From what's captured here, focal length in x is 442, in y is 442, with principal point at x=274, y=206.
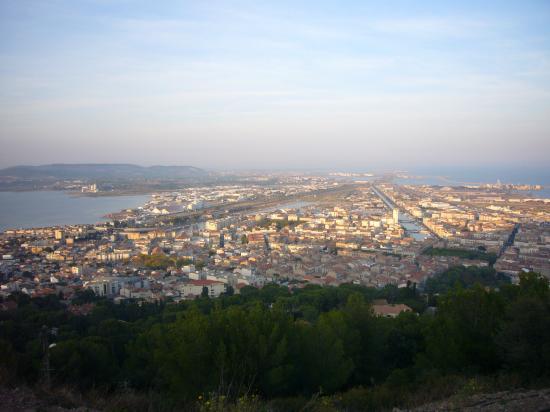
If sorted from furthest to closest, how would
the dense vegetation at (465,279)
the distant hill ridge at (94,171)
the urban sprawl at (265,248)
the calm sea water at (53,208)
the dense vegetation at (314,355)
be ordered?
the distant hill ridge at (94,171) < the calm sea water at (53,208) < the urban sprawl at (265,248) < the dense vegetation at (465,279) < the dense vegetation at (314,355)

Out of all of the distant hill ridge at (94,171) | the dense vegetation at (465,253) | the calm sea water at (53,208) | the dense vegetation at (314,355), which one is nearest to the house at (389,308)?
the dense vegetation at (314,355)

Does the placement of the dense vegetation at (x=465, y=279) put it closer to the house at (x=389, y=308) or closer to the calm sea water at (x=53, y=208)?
the house at (x=389, y=308)

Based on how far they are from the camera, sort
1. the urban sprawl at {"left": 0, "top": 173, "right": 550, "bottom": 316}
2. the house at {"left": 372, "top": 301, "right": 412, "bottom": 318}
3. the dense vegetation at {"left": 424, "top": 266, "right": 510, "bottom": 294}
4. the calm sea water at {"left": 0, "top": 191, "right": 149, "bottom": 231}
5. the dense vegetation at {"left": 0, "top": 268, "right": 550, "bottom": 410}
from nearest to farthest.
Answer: the dense vegetation at {"left": 0, "top": 268, "right": 550, "bottom": 410}
the house at {"left": 372, "top": 301, "right": 412, "bottom": 318}
the dense vegetation at {"left": 424, "top": 266, "right": 510, "bottom": 294}
the urban sprawl at {"left": 0, "top": 173, "right": 550, "bottom": 316}
the calm sea water at {"left": 0, "top": 191, "right": 149, "bottom": 231}

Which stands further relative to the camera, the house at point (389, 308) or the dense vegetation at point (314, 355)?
the house at point (389, 308)

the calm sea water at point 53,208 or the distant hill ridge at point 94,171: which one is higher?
the distant hill ridge at point 94,171

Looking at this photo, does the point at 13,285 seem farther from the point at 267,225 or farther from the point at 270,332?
the point at 267,225

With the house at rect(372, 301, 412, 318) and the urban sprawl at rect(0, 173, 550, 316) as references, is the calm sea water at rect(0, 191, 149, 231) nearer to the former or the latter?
the urban sprawl at rect(0, 173, 550, 316)

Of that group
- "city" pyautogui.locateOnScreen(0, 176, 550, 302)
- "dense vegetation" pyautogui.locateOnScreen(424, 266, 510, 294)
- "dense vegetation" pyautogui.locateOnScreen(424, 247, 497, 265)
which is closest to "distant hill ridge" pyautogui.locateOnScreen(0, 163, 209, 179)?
"city" pyautogui.locateOnScreen(0, 176, 550, 302)
